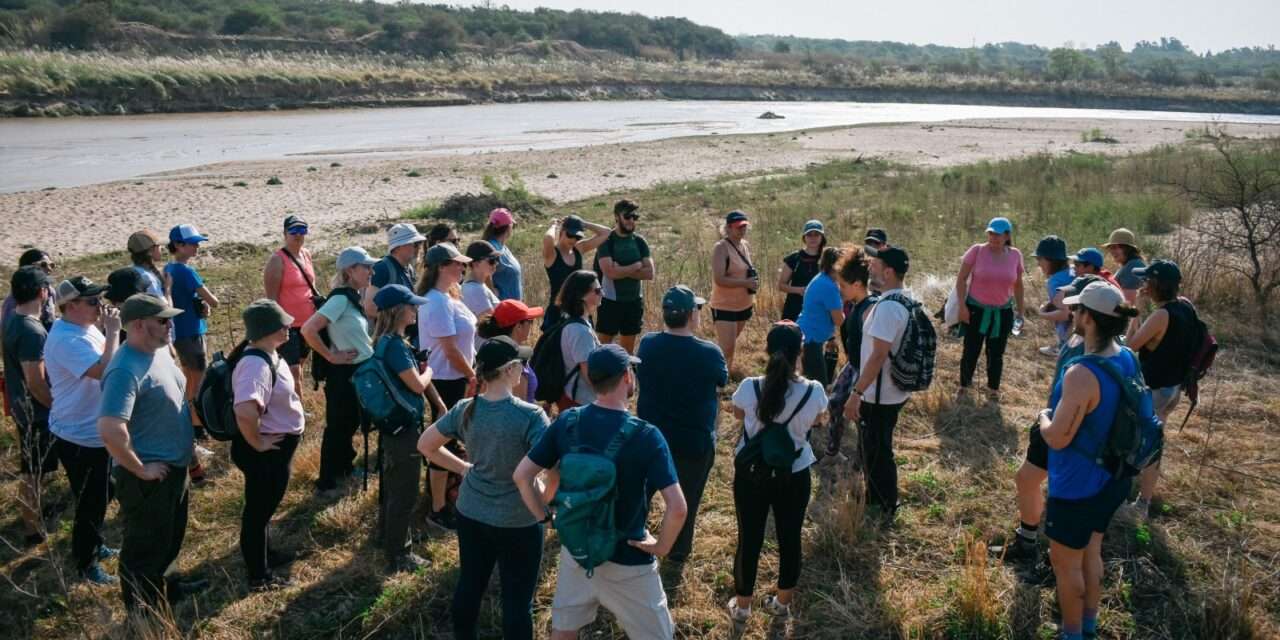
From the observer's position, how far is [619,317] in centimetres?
798

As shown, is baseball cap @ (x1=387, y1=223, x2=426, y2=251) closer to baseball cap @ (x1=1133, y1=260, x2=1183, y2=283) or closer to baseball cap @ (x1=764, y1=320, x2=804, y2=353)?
baseball cap @ (x1=764, y1=320, x2=804, y2=353)

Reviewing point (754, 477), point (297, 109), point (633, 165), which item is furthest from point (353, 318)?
point (297, 109)

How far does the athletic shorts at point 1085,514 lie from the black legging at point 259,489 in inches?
158

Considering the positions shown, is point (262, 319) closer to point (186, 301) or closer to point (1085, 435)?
point (186, 301)

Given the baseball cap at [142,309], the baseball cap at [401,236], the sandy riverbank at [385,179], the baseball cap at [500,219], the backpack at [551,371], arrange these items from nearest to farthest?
1. the baseball cap at [142,309]
2. the backpack at [551,371]
3. the baseball cap at [401,236]
4. the baseball cap at [500,219]
5. the sandy riverbank at [385,179]

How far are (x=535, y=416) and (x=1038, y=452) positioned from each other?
2.86m

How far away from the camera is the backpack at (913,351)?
5652 mm

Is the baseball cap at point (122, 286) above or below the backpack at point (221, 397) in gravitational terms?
above

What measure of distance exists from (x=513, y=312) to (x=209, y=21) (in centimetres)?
8416

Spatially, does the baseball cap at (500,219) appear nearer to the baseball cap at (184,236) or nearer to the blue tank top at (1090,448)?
the baseball cap at (184,236)

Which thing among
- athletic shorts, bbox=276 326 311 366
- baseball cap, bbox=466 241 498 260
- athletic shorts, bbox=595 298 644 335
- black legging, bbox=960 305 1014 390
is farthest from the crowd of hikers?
athletic shorts, bbox=595 298 644 335

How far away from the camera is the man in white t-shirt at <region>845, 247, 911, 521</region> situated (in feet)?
18.4

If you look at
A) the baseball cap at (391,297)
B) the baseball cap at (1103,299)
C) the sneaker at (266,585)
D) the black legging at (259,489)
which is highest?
the baseball cap at (1103,299)

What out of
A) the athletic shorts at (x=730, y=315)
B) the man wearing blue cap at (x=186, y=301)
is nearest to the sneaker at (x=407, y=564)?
the man wearing blue cap at (x=186, y=301)
